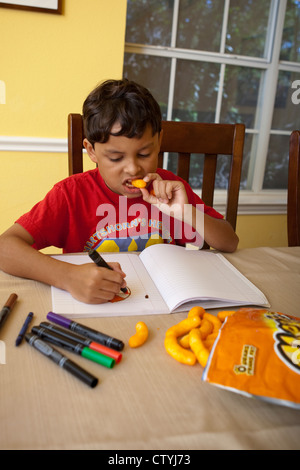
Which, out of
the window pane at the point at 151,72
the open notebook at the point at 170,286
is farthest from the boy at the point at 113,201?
the window pane at the point at 151,72

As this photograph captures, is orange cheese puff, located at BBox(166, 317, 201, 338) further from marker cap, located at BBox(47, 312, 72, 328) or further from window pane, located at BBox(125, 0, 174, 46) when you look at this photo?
window pane, located at BBox(125, 0, 174, 46)

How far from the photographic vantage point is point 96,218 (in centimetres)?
103

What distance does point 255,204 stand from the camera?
231cm

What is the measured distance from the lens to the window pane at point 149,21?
→ 6.28 feet

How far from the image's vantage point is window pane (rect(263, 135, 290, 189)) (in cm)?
A: 236

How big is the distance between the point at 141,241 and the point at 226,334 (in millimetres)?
525

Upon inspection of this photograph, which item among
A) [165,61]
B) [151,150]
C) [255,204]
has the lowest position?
[255,204]

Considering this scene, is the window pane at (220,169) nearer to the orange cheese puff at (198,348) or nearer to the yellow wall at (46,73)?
the yellow wall at (46,73)

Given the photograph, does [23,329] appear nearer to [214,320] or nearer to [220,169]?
[214,320]

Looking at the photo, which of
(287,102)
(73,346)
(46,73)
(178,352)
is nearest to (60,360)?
(73,346)

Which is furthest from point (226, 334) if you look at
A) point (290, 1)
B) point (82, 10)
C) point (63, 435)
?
point (290, 1)

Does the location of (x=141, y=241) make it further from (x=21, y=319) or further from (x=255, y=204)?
(x=255, y=204)

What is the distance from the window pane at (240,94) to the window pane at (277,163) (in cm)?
20

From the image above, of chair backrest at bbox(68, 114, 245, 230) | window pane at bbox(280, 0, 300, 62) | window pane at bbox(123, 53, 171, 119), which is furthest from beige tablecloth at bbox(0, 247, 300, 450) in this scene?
window pane at bbox(280, 0, 300, 62)
